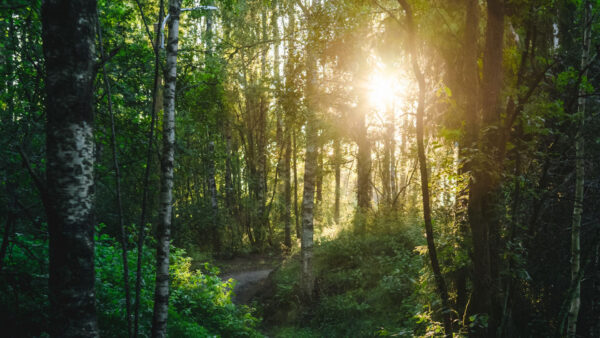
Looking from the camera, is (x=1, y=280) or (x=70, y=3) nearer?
(x=70, y=3)

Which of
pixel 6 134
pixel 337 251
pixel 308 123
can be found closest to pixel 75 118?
pixel 6 134

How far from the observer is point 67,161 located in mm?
2523

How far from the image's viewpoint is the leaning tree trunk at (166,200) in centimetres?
547

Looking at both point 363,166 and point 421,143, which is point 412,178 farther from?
point 363,166

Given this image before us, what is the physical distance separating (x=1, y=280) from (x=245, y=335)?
A: 5.10 metres

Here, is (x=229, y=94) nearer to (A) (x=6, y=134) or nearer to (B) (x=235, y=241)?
(B) (x=235, y=241)

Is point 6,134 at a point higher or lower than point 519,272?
higher

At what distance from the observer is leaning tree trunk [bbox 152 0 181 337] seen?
5469 mm

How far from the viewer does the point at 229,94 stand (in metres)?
20.5

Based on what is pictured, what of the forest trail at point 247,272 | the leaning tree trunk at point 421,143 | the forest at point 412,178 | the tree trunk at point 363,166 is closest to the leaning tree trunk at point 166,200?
the forest at point 412,178

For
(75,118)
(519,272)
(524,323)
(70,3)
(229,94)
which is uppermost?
(229,94)

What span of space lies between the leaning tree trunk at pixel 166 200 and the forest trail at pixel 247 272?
23.2ft

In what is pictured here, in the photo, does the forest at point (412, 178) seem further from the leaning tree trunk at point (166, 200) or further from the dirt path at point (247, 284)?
the dirt path at point (247, 284)

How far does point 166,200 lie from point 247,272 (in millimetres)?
11153
